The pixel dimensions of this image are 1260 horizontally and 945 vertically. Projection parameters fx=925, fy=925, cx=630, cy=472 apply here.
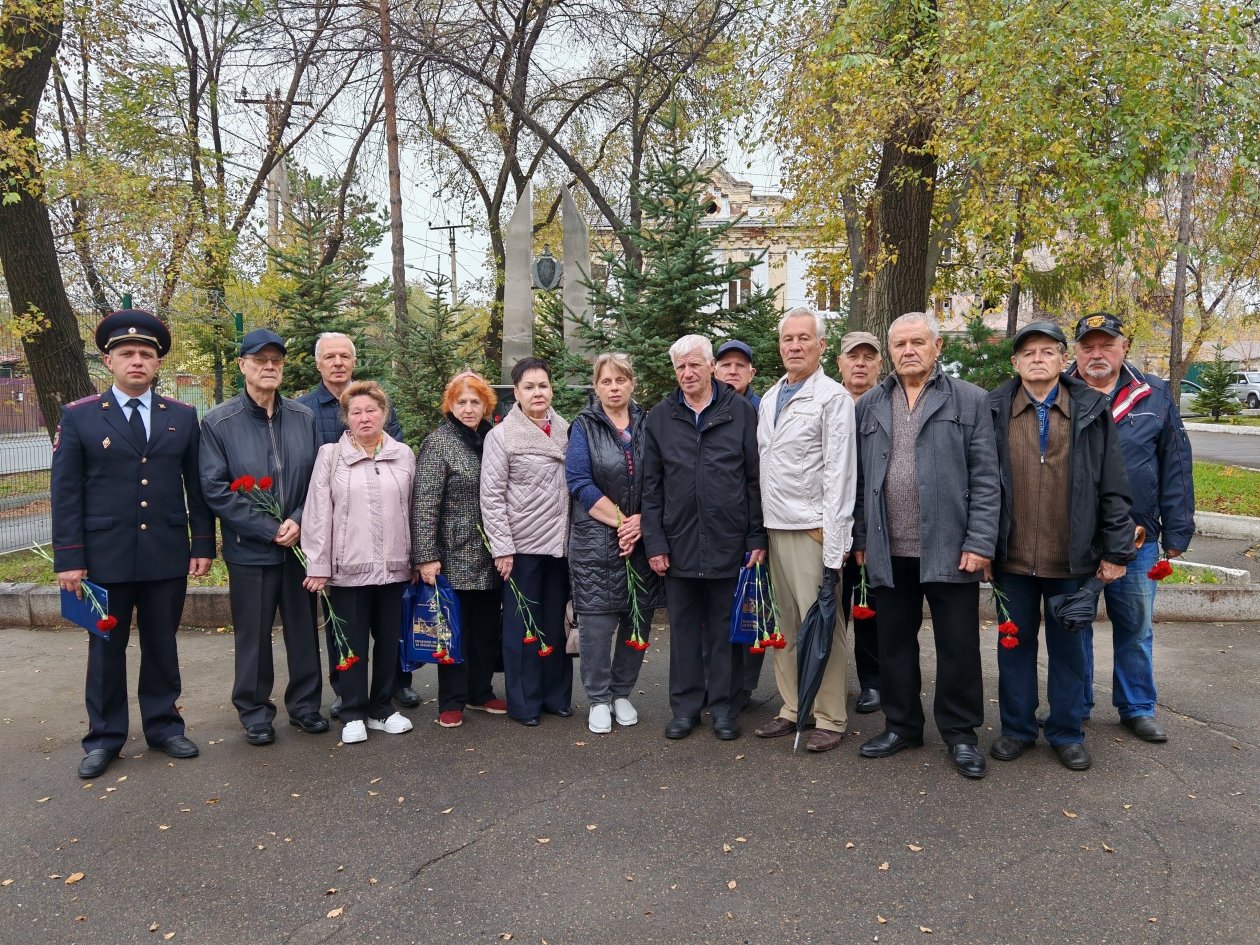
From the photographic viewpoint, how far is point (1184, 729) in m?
4.67

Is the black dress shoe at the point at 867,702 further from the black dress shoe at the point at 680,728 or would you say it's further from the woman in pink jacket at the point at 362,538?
the woman in pink jacket at the point at 362,538

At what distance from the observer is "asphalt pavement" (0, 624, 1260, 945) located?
10.0ft

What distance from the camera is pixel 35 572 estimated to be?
28.0 feet

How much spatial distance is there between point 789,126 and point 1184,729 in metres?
8.56

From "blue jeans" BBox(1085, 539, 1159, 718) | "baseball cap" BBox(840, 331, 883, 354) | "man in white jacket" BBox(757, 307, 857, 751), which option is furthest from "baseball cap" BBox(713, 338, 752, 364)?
"blue jeans" BBox(1085, 539, 1159, 718)

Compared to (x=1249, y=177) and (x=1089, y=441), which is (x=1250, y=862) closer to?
(x=1089, y=441)

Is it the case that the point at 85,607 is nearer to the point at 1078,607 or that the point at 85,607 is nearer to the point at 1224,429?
the point at 1078,607

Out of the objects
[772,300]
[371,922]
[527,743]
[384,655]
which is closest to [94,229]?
[772,300]

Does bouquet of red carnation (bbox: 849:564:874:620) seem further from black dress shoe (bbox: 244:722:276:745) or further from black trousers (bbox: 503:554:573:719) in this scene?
black dress shoe (bbox: 244:722:276:745)

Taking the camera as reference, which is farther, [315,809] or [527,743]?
[527,743]

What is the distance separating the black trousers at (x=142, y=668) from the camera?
4.51 metres

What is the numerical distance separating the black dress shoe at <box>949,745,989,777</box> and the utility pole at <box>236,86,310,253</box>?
16989mm

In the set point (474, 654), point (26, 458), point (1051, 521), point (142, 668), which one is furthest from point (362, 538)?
point (26, 458)

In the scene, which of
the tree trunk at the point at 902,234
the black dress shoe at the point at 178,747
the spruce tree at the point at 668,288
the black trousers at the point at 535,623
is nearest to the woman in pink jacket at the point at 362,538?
the black trousers at the point at 535,623
